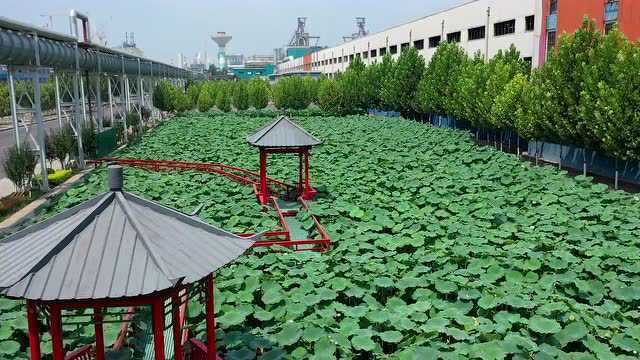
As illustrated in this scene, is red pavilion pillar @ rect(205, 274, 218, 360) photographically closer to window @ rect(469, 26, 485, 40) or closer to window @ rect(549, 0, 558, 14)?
window @ rect(549, 0, 558, 14)

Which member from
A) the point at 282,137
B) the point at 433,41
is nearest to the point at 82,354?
the point at 282,137

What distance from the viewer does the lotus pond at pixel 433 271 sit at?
8.25m

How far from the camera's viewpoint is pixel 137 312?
28.9 feet

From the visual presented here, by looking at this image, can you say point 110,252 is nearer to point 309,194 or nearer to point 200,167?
point 309,194

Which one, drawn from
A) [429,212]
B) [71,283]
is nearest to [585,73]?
[429,212]

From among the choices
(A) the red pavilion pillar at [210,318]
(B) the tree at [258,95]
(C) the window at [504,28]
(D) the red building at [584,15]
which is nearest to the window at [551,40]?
(D) the red building at [584,15]

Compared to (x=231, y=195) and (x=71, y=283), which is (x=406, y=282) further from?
(x=231, y=195)

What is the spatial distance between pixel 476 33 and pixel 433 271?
115 ft

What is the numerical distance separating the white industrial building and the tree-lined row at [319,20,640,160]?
2310 mm

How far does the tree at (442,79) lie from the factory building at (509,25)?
6.38ft

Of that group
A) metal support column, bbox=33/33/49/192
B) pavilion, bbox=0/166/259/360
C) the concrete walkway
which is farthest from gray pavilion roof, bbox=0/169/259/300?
metal support column, bbox=33/33/49/192

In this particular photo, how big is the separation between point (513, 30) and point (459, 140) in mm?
10458

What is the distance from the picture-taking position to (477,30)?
42.6 m

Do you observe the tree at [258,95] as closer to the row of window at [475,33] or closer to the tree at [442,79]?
the row of window at [475,33]
